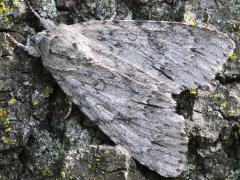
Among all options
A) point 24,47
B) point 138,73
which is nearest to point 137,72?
point 138,73

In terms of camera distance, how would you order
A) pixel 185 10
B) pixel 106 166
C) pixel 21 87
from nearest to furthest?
pixel 106 166, pixel 21 87, pixel 185 10

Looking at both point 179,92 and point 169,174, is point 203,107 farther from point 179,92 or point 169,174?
point 169,174

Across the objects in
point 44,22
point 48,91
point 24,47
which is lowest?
point 48,91

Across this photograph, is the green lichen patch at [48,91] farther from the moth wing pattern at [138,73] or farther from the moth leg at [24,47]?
the moth leg at [24,47]

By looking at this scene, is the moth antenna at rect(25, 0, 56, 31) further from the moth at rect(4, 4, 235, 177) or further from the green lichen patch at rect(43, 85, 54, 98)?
the green lichen patch at rect(43, 85, 54, 98)

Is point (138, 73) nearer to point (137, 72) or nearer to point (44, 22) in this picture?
point (137, 72)

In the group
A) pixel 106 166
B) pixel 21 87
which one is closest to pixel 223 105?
pixel 106 166

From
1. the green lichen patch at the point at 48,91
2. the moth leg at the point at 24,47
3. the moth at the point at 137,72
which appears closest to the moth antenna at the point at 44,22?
the moth at the point at 137,72
